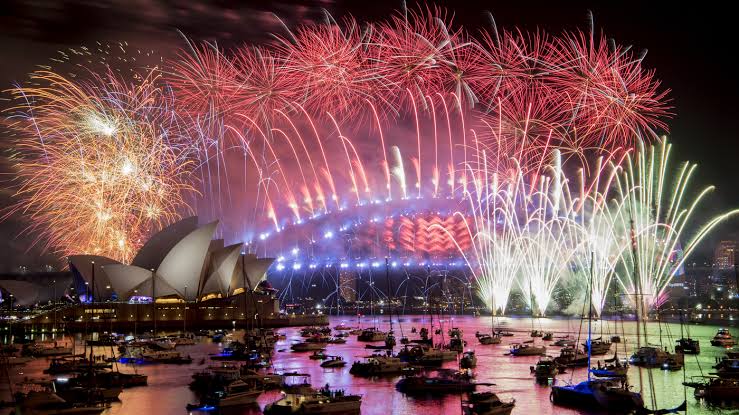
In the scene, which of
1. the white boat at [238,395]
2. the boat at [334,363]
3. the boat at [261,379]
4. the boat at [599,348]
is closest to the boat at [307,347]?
the boat at [334,363]

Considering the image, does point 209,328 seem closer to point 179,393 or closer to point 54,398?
point 179,393

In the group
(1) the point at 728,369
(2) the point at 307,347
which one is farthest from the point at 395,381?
(2) the point at 307,347

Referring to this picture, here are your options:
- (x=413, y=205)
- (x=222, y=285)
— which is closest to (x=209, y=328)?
(x=222, y=285)

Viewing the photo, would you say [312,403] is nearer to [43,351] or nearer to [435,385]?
[435,385]

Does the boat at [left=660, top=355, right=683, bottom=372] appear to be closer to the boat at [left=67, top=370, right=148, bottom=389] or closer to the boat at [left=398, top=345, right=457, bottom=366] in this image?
the boat at [left=398, top=345, right=457, bottom=366]

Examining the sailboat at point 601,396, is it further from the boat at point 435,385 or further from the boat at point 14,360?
the boat at point 14,360

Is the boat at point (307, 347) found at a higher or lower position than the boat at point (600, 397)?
higher

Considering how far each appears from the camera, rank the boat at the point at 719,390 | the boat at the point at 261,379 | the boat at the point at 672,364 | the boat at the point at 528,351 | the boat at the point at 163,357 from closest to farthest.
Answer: the boat at the point at 719,390
the boat at the point at 261,379
the boat at the point at 672,364
the boat at the point at 163,357
the boat at the point at 528,351

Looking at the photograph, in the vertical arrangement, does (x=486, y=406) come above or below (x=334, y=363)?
below
